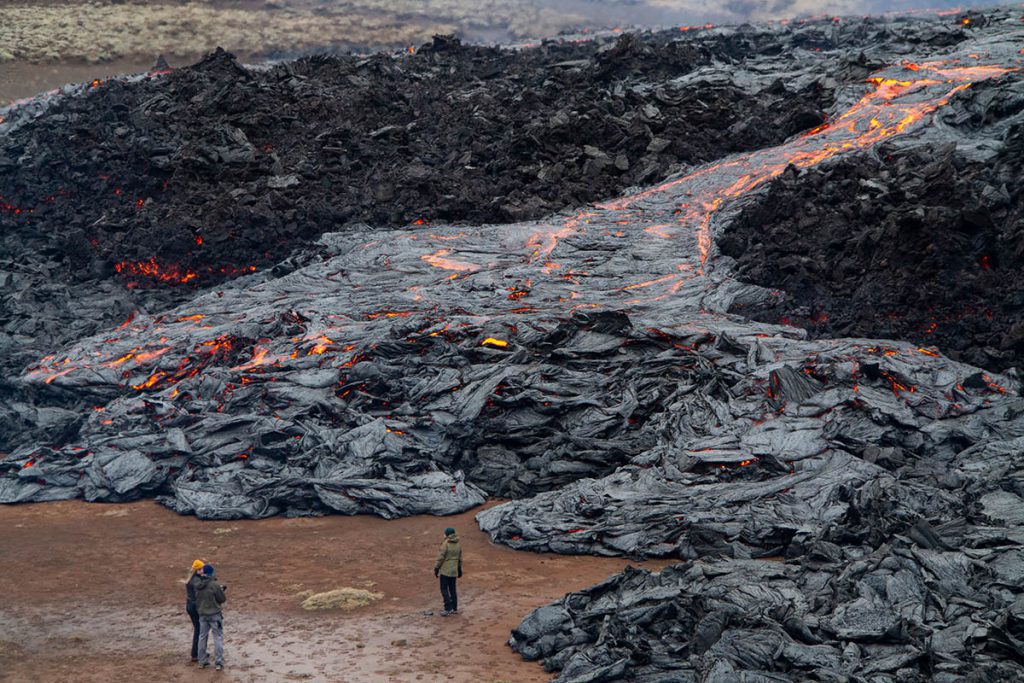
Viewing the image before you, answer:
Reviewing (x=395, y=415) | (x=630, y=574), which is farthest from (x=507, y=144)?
(x=630, y=574)

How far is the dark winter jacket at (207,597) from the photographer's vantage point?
1486 cm

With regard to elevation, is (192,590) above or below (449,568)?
above

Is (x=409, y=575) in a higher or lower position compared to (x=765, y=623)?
lower

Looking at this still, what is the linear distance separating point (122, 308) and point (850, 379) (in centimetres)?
2222

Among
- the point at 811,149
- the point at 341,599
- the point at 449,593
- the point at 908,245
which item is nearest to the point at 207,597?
the point at 341,599

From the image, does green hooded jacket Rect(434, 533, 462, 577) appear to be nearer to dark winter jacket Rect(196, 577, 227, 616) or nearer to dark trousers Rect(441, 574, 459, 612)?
dark trousers Rect(441, 574, 459, 612)

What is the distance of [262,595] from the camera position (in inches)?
709

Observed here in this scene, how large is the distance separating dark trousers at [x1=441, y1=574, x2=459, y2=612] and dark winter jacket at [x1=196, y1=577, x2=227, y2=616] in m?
3.36

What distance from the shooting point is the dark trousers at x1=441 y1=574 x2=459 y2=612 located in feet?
54.6

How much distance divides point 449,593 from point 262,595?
3367 millimetres

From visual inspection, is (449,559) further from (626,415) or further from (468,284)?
(468,284)

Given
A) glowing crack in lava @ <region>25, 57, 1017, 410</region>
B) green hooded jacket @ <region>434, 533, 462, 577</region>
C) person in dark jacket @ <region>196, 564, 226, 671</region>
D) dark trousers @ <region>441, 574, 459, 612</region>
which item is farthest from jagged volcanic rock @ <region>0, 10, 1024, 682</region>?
person in dark jacket @ <region>196, 564, 226, 671</region>

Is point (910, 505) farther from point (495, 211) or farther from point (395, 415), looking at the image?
point (495, 211)

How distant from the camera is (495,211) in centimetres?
3669
